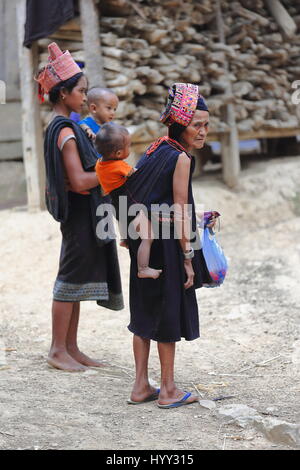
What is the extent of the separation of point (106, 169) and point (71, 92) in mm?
811

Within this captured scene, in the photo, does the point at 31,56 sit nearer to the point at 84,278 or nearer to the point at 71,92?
the point at 71,92

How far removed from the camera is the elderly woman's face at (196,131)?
3186 mm

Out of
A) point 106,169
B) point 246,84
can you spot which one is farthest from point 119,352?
point 246,84

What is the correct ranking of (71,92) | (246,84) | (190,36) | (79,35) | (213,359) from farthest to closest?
(246,84), (190,36), (79,35), (213,359), (71,92)

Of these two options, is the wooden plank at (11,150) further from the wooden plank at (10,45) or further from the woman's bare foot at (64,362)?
the woman's bare foot at (64,362)

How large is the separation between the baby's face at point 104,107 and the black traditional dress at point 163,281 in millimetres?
600

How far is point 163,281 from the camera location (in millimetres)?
3186

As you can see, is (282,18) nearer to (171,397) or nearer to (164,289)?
(164,289)

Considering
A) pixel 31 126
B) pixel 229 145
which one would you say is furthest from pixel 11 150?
pixel 229 145

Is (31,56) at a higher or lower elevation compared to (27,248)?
higher

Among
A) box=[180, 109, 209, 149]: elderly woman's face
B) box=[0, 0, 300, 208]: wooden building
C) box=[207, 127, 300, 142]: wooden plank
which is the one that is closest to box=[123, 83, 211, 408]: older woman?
box=[180, 109, 209, 149]: elderly woman's face

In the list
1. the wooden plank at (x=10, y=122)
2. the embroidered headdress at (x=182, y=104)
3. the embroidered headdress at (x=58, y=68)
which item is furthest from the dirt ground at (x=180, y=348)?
the embroidered headdress at (x=58, y=68)

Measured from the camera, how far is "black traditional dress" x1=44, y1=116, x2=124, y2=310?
3.71 metres

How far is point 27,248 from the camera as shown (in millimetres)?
6484
